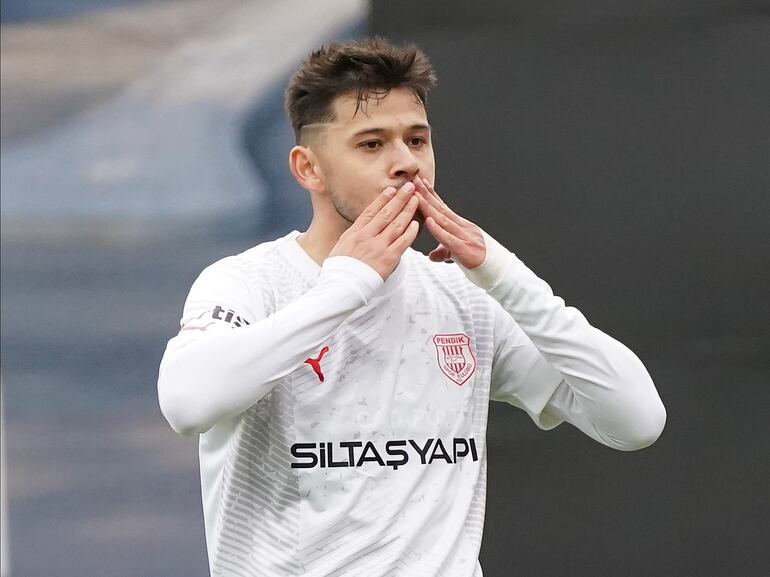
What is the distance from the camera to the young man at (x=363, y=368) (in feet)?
7.01

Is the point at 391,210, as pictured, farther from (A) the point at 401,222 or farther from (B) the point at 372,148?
(B) the point at 372,148

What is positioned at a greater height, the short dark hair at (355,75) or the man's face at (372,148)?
the short dark hair at (355,75)

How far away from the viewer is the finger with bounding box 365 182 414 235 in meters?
2.23

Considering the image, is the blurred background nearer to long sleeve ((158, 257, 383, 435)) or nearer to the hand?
the hand

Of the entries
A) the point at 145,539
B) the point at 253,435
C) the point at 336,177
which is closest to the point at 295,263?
the point at 336,177

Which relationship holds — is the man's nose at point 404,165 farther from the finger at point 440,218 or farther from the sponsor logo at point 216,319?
the sponsor logo at point 216,319

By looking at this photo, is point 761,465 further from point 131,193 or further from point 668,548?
point 131,193

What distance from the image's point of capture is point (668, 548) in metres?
3.56

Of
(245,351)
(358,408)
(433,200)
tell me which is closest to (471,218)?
(433,200)

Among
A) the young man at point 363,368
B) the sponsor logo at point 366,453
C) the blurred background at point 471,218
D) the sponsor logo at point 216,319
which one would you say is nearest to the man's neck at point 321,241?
the young man at point 363,368

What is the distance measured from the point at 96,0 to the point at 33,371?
124cm

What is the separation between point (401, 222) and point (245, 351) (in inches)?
15.5

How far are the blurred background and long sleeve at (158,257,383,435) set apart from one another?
161cm

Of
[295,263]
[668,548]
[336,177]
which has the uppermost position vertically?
[336,177]
